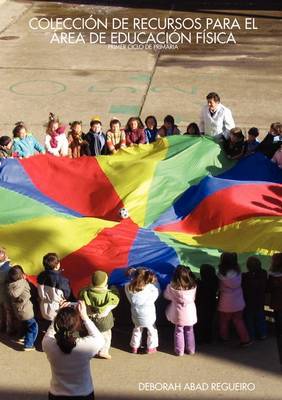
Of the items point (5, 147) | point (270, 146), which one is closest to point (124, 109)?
point (5, 147)

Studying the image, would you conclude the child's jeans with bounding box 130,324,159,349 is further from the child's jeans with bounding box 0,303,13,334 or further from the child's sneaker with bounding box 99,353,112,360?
the child's jeans with bounding box 0,303,13,334

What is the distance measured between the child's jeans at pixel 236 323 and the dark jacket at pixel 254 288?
13 cm

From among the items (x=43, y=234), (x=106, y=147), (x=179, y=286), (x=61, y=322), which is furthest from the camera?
(x=106, y=147)

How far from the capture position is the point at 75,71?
14.0 m

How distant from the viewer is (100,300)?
567 cm

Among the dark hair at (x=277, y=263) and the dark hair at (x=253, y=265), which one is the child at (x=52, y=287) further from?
the dark hair at (x=277, y=263)

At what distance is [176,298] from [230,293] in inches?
17.6

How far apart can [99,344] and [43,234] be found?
2.29 m

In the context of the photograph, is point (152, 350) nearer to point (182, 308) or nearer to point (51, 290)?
point (182, 308)

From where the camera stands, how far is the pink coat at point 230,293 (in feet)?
18.9

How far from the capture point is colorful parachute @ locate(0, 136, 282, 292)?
21.2 feet

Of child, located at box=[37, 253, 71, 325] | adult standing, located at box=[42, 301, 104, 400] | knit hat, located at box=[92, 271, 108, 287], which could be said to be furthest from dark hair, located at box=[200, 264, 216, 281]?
adult standing, located at box=[42, 301, 104, 400]

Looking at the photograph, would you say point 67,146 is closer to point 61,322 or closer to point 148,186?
point 148,186

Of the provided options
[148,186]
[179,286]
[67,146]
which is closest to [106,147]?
[67,146]
